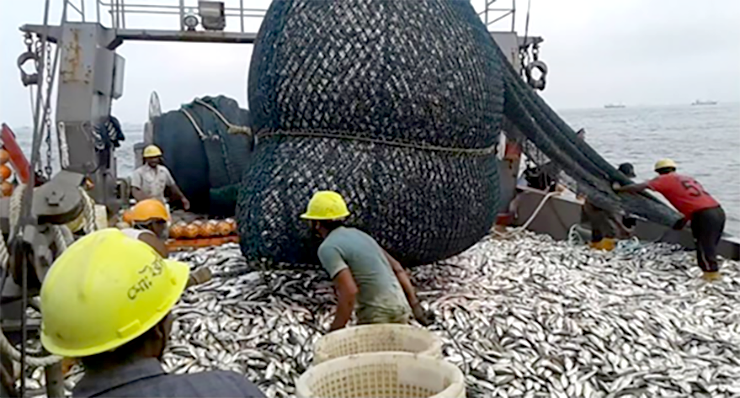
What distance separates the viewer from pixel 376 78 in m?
5.44

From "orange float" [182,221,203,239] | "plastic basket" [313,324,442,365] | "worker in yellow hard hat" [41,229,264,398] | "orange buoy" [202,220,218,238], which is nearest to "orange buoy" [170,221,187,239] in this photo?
"orange float" [182,221,203,239]

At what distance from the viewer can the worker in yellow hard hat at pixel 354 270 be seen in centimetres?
440

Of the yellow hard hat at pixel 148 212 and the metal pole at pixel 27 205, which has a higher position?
the metal pole at pixel 27 205

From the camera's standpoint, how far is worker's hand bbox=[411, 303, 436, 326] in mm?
5257

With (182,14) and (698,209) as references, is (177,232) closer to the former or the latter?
(182,14)

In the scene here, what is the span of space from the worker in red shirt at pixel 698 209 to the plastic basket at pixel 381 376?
17.7 ft

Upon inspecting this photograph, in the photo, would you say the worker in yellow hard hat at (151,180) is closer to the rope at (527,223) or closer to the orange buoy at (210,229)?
the orange buoy at (210,229)

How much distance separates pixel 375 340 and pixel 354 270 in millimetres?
547

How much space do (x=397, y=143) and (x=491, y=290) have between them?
186 centimetres

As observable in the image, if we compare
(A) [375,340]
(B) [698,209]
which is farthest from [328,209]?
(B) [698,209]

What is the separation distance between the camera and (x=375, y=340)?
13.9 feet

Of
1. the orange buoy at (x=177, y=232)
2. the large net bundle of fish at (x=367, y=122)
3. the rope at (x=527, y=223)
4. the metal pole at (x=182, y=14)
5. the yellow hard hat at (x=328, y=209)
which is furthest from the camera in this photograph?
the metal pole at (x=182, y=14)

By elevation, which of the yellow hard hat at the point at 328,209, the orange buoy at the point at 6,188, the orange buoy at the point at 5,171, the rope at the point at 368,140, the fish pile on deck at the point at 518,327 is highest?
the rope at the point at 368,140

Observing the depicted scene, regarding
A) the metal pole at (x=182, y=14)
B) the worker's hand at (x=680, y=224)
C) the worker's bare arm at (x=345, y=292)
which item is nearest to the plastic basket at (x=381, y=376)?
the worker's bare arm at (x=345, y=292)
